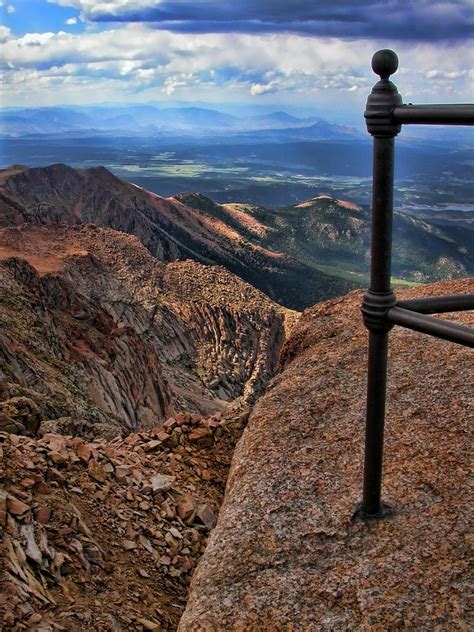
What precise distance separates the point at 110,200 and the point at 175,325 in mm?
60385

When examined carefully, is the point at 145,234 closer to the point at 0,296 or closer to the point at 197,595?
the point at 0,296

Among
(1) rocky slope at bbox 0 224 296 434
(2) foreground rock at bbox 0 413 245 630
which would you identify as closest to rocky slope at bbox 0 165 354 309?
(1) rocky slope at bbox 0 224 296 434

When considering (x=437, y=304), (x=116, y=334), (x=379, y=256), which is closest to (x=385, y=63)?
(x=379, y=256)

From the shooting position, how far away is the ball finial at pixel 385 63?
442 centimetres

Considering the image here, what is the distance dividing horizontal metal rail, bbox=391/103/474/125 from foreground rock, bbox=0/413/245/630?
494 centimetres

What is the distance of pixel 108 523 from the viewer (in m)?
7.62

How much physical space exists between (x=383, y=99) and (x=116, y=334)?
137 ft

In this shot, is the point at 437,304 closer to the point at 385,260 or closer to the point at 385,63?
the point at 385,260

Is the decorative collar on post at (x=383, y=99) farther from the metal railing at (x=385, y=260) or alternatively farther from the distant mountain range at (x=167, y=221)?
the distant mountain range at (x=167, y=221)

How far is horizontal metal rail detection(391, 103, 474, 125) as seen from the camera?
4117 mm

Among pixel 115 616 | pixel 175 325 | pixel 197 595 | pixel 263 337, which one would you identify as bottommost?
pixel 115 616

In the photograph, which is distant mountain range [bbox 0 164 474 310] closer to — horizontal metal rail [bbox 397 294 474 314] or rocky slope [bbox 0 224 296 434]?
rocky slope [bbox 0 224 296 434]

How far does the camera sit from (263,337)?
71250mm

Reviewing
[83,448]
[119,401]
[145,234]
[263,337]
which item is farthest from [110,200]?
[83,448]
